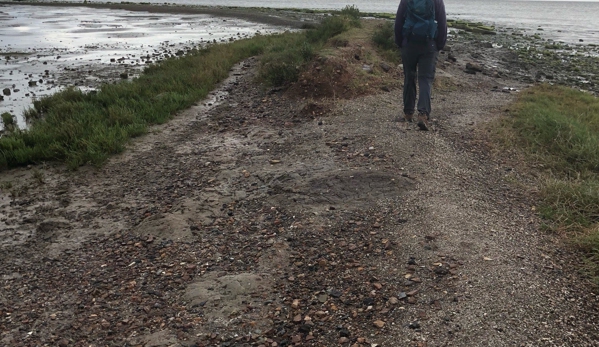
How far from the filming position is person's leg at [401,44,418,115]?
25.7 feet

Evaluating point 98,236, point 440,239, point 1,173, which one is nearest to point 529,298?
point 440,239

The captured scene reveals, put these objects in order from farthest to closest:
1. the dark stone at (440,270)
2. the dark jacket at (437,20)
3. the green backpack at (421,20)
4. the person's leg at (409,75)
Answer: the person's leg at (409,75) < the dark jacket at (437,20) < the green backpack at (421,20) < the dark stone at (440,270)

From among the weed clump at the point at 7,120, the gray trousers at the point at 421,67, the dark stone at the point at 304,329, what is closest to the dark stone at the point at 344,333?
the dark stone at the point at 304,329

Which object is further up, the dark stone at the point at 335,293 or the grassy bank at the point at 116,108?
the grassy bank at the point at 116,108

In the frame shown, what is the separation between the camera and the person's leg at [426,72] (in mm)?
7762

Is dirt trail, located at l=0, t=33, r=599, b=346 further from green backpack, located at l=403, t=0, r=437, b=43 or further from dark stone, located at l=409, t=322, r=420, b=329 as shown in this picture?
green backpack, located at l=403, t=0, r=437, b=43

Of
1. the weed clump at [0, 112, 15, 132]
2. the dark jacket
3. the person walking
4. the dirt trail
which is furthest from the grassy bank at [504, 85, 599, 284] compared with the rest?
the weed clump at [0, 112, 15, 132]

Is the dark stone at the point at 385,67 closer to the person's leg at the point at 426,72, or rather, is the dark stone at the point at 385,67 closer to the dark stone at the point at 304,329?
the person's leg at the point at 426,72

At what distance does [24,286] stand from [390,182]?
4148 millimetres

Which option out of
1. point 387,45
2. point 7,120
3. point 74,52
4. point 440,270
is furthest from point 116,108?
point 74,52

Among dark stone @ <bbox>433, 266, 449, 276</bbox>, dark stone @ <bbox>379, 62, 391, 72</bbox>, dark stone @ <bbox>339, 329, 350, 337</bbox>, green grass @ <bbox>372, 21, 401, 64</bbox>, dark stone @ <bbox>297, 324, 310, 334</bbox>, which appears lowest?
dark stone @ <bbox>297, 324, 310, 334</bbox>

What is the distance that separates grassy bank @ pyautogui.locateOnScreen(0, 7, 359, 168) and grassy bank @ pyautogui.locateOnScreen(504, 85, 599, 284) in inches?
210

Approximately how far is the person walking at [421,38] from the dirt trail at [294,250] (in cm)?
63

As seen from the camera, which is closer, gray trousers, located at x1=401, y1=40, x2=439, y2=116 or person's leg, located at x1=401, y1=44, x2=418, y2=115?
gray trousers, located at x1=401, y1=40, x2=439, y2=116
